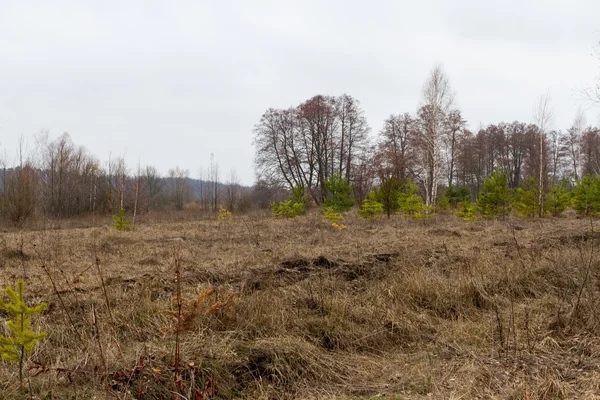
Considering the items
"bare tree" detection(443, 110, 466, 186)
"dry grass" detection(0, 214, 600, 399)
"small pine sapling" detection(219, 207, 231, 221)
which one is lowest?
"dry grass" detection(0, 214, 600, 399)

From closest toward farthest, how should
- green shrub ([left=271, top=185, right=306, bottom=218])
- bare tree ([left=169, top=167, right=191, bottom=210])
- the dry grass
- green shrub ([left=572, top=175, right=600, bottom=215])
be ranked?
the dry grass, green shrub ([left=572, top=175, right=600, bottom=215]), green shrub ([left=271, top=185, right=306, bottom=218]), bare tree ([left=169, top=167, right=191, bottom=210])

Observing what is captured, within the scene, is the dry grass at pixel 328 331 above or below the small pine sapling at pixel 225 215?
below

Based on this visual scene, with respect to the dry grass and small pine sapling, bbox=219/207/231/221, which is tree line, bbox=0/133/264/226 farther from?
the dry grass

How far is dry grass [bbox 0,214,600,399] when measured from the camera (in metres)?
2.96

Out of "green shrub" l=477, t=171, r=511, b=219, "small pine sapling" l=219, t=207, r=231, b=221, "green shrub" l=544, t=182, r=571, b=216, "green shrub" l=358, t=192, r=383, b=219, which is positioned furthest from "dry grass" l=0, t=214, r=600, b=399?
"small pine sapling" l=219, t=207, r=231, b=221

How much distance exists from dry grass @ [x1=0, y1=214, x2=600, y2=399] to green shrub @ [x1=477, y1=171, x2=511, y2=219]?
35.0 feet

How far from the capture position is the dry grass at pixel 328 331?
2.96m

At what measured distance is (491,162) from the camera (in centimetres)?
4766

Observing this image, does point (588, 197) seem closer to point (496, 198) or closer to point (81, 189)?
point (496, 198)

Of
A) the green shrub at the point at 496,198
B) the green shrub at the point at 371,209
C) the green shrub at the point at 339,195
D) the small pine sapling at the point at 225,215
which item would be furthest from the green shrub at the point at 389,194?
the small pine sapling at the point at 225,215

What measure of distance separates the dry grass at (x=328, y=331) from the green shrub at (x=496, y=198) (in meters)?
10.7

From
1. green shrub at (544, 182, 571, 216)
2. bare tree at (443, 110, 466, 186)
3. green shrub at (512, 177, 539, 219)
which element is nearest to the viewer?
green shrub at (512, 177, 539, 219)

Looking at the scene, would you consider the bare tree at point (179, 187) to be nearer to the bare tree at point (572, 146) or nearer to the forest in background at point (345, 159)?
the forest in background at point (345, 159)

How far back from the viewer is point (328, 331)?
4.20 m
